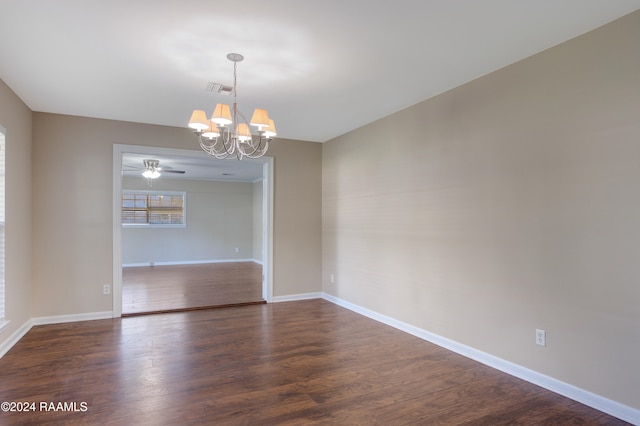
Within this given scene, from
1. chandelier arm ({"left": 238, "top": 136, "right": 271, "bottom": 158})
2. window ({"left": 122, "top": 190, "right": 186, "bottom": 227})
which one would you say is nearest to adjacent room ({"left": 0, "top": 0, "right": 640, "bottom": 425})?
chandelier arm ({"left": 238, "top": 136, "right": 271, "bottom": 158})

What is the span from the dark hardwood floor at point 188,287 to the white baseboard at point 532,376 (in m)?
2.66

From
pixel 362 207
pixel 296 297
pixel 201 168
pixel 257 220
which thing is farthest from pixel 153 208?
pixel 362 207

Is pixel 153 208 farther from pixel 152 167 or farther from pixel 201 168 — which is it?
pixel 152 167

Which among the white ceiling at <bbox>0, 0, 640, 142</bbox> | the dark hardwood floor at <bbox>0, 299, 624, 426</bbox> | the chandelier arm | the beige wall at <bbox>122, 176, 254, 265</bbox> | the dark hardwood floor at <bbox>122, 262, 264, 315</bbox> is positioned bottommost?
the dark hardwood floor at <bbox>0, 299, 624, 426</bbox>

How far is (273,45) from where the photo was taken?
2.56 m

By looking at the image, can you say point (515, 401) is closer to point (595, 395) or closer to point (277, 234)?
point (595, 395)

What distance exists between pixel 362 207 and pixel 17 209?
3.88m

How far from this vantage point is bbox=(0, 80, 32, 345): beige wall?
336 cm

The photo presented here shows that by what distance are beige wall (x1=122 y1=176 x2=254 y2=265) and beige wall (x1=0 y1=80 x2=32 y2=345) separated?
5.46 m

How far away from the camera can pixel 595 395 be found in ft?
7.76

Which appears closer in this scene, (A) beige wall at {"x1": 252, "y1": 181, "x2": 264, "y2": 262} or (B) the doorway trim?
(B) the doorway trim

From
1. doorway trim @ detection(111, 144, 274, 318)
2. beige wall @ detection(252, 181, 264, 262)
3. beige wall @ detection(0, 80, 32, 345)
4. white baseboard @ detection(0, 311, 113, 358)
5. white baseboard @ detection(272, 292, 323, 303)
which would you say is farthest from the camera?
beige wall @ detection(252, 181, 264, 262)

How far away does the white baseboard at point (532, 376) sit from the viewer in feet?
7.37

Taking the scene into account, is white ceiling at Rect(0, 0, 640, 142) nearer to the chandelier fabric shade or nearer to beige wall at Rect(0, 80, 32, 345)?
beige wall at Rect(0, 80, 32, 345)
